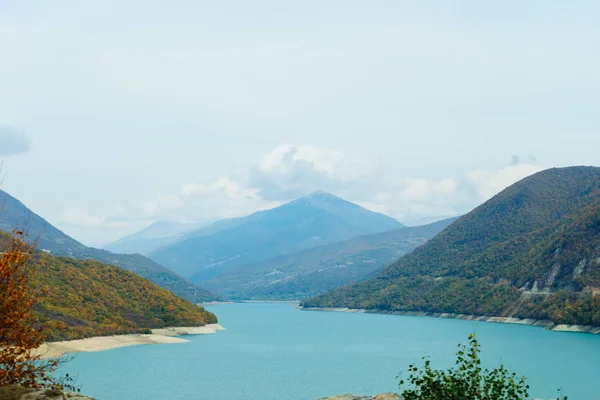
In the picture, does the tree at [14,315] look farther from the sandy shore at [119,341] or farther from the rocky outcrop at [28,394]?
the sandy shore at [119,341]

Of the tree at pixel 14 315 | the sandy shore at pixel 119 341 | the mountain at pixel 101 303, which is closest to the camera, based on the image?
the tree at pixel 14 315

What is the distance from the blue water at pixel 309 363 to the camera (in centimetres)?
6881

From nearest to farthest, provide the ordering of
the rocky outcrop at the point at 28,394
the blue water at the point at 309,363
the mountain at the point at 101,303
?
the rocky outcrop at the point at 28,394, the blue water at the point at 309,363, the mountain at the point at 101,303

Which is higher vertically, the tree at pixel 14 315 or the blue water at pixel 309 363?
the tree at pixel 14 315

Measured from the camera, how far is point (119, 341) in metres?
116

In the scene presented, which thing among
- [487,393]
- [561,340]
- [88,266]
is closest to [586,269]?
[561,340]

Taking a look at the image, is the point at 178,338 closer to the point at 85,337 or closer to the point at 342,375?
the point at 85,337

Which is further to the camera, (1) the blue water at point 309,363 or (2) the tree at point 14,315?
(1) the blue water at point 309,363

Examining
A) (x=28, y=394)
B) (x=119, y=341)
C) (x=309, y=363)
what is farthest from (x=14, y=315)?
(x=119, y=341)

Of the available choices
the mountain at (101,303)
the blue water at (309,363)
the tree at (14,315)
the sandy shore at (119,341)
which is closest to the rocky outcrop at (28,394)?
the tree at (14,315)

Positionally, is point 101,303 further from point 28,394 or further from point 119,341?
point 28,394

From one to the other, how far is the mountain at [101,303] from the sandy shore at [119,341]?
1.45 m

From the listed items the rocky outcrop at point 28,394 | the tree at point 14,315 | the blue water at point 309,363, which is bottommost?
the blue water at point 309,363

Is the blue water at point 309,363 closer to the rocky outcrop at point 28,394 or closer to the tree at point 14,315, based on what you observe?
the tree at point 14,315
